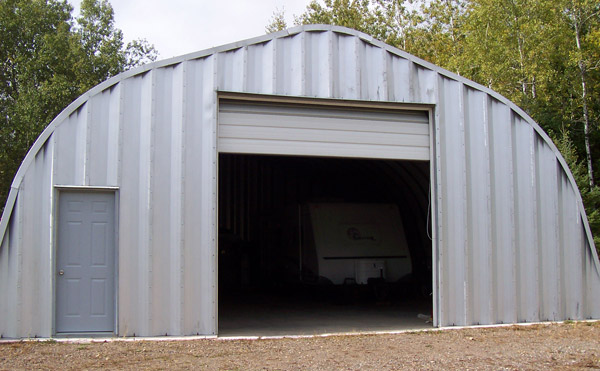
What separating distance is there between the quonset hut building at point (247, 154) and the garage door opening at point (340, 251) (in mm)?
1685

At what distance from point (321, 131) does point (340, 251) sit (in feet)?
15.3

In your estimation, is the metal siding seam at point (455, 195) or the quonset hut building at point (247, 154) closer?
the quonset hut building at point (247, 154)

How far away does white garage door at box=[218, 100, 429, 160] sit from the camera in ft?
30.3

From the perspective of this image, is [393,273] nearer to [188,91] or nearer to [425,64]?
[425,64]

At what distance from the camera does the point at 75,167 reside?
8.42 metres

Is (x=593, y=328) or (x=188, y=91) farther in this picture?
(x=593, y=328)

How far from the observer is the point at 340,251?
13.6m

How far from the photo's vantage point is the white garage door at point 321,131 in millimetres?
9250

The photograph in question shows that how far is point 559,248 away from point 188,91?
22.2ft

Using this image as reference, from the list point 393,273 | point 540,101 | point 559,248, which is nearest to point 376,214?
point 393,273

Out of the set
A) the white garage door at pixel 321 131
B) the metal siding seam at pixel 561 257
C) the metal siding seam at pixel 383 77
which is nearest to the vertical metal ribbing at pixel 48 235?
the white garage door at pixel 321 131

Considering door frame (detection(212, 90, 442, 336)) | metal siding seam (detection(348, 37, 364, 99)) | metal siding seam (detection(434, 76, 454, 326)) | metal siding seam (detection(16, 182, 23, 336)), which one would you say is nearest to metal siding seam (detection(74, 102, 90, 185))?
metal siding seam (detection(16, 182, 23, 336))

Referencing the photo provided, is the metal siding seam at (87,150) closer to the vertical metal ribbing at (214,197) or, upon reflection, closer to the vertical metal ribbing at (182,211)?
the vertical metal ribbing at (182,211)

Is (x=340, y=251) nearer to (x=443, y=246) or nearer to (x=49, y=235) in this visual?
(x=443, y=246)
